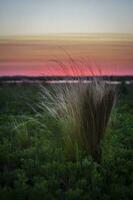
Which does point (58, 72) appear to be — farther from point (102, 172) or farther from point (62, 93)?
point (102, 172)

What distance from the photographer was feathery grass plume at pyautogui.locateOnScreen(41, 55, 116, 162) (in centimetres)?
494

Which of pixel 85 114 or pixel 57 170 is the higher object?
pixel 85 114

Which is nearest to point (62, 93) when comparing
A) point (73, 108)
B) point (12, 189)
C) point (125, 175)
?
point (73, 108)

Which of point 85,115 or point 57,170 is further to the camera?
point 85,115

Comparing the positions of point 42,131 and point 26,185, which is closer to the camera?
point 26,185

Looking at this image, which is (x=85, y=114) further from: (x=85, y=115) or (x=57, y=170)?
(x=57, y=170)

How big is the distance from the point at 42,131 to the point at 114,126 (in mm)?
1356

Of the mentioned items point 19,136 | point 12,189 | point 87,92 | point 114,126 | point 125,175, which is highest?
point 87,92

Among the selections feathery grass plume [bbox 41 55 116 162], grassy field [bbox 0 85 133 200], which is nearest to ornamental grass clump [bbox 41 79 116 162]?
feathery grass plume [bbox 41 55 116 162]

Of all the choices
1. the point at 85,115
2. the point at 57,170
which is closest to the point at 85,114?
the point at 85,115

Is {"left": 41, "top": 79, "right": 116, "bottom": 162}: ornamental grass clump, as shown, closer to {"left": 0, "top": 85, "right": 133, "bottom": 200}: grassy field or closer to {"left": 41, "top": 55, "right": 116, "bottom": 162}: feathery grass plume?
{"left": 41, "top": 55, "right": 116, "bottom": 162}: feathery grass plume

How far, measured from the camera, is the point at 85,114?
194 inches

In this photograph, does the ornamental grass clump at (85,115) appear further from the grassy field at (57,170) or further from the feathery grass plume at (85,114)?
the grassy field at (57,170)

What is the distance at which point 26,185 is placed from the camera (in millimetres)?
4188
